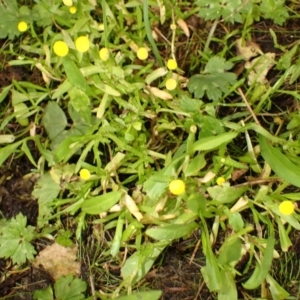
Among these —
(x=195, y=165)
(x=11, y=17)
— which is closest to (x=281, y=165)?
(x=195, y=165)

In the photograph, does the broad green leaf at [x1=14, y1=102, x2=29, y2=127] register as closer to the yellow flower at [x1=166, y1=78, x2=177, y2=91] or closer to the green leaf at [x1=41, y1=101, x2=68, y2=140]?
the green leaf at [x1=41, y1=101, x2=68, y2=140]

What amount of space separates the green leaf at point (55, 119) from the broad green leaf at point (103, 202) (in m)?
0.30

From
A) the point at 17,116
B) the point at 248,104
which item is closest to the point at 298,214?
the point at 248,104

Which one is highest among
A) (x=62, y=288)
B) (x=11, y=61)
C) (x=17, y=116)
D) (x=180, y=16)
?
(x=180, y=16)

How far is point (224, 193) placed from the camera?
55.5 inches

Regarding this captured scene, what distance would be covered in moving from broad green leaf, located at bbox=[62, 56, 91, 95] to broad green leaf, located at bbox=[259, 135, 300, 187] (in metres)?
0.55

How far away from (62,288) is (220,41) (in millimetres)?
931

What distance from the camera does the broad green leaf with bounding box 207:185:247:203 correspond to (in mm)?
1409

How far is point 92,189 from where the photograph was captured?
155cm

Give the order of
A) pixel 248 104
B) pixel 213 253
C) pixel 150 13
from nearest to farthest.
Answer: pixel 213 253
pixel 248 104
pixel 150 13

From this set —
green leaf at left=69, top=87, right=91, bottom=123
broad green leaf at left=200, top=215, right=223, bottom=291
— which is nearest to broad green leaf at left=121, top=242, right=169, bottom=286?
broad green leaf at left=200, top=215, right=223, bottom=291

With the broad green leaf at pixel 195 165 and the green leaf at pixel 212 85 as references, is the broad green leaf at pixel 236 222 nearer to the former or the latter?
the broad green leaf at pixel 195 165

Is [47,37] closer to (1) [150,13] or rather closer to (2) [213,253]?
(1) [150,13]

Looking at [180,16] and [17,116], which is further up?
[180,16]
